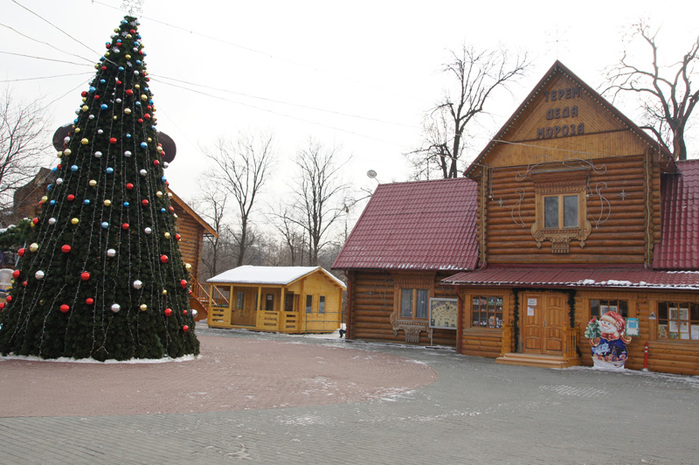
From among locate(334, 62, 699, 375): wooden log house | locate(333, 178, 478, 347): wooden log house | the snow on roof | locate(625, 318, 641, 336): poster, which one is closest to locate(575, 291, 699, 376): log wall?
locate(334, 62, 699, 375): wooden log house

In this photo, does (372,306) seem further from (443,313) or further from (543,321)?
(543,321)

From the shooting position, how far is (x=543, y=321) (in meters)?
17.2

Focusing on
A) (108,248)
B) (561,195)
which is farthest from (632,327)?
(108,248)

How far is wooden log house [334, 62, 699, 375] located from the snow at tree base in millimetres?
9151

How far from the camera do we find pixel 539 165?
18.5 m

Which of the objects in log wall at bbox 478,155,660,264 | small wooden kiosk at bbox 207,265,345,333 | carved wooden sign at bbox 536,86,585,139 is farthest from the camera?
small wooden kiosk at bbox 207,265,345,333

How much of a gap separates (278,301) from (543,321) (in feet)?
48.9

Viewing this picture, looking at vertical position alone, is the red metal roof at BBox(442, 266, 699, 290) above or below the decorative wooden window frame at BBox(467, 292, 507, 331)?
above

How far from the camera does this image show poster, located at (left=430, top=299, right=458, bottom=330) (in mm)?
19953

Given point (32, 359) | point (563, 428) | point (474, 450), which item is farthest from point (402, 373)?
point (32, 359)

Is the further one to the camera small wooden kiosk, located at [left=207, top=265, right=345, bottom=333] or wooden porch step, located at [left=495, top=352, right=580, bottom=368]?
small wooden kiosk, located at [left=207, top=265, right=345, bottom=333]

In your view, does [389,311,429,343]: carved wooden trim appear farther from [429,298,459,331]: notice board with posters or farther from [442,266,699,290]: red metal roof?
[442,266,699,290]: red metal roof

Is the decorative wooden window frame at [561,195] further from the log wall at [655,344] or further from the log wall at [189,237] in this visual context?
the log wall at [189,237]

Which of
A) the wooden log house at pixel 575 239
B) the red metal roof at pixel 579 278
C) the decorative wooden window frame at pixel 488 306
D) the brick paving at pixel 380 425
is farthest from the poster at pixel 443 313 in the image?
the brick paving at pixel 380 425
